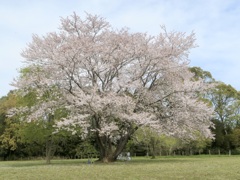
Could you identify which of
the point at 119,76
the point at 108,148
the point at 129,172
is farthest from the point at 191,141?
the point at 129,172

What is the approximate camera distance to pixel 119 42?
Answer: 24266mm

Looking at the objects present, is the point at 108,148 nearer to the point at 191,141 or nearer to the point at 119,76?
the point at 119,76

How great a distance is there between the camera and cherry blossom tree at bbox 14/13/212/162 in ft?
75.7

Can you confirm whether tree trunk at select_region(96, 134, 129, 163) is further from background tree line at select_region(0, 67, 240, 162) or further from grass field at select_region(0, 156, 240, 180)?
background tree line at select_region(0, 67, 240, 162)

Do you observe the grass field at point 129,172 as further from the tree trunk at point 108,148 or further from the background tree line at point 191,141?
the background tree line at point 191,141

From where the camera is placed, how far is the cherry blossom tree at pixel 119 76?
23.1m

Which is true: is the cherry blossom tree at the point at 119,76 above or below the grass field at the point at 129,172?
above

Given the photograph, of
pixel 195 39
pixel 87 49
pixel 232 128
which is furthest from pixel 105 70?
pixel 232 128

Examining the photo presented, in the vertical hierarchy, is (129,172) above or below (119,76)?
below

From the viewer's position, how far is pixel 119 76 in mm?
→ 24609

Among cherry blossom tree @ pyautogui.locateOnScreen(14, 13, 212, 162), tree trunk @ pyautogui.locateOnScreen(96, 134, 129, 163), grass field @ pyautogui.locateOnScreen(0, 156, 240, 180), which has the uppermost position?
cherry blossom tree @ pyautogui.locateOnScreen(14, 13, 212, 162)

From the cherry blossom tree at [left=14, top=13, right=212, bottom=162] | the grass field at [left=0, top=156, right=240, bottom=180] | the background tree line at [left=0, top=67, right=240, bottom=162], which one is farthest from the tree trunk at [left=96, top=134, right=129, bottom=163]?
the background tree line at [left=0, top=67, right=240, bottom=162]

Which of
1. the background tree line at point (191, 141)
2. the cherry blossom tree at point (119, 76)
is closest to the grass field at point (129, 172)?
the cherry blossom tree at point (119, 76)

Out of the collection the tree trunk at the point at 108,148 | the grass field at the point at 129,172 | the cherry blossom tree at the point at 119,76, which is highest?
the cherry blossom tree at the point at 119,76
